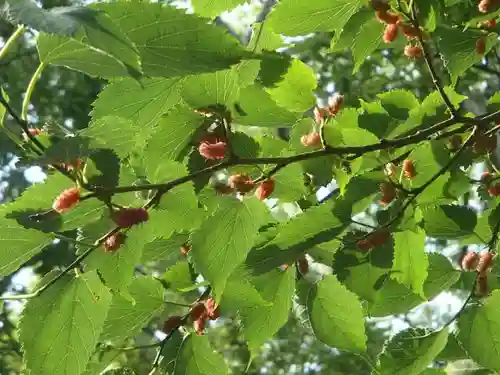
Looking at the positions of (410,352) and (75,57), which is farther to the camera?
(410,352)

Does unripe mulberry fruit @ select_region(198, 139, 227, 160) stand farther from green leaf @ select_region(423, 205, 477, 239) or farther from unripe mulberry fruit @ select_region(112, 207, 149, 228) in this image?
green leaf @ select_region(423, 205, 477, 239)

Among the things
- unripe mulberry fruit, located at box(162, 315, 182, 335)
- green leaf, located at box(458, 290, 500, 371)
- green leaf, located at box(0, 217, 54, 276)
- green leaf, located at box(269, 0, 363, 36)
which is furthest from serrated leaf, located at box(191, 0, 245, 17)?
green leaf, located at box(458, 290, 500, 371)

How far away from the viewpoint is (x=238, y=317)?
1.15 m

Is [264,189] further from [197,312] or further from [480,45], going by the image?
[480,45]

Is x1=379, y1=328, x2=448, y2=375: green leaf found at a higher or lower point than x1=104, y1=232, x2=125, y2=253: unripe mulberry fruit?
lower

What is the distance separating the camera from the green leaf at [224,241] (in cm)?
100

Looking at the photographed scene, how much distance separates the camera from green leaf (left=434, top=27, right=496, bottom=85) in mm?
1244

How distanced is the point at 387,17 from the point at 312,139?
0.77ft

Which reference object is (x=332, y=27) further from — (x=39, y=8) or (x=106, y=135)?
(x=39, y=8)

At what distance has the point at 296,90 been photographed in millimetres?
1137

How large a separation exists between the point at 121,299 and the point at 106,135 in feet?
1.41

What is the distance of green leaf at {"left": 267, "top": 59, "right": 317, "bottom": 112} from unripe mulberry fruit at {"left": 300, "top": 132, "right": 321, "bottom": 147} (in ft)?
0.28

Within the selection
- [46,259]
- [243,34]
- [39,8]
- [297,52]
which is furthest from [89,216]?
[243,34]

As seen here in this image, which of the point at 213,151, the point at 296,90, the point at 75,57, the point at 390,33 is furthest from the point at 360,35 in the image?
the point at 75,57
